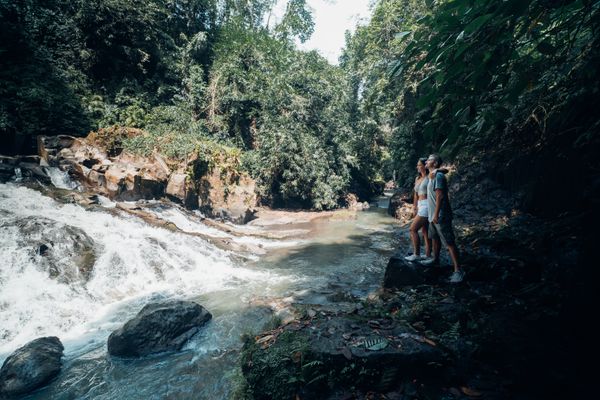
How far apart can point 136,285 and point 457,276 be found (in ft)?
25.4

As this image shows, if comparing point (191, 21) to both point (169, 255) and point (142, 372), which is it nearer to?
point (169, 255)

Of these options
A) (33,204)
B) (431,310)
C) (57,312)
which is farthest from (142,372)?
(33,204)

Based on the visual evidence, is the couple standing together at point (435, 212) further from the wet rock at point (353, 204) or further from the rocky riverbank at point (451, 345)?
the wet rock at point (353, 204)

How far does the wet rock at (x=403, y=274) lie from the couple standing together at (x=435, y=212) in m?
0.16

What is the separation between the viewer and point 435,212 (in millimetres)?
5172

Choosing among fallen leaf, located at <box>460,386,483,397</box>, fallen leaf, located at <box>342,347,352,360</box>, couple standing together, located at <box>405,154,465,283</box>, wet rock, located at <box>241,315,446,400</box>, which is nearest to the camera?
fallen leaf, located at <box>460,386,483,397</box>

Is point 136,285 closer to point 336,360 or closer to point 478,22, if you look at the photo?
point 336,360

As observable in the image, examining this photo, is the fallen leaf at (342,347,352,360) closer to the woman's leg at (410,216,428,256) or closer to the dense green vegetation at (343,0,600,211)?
the dense green vegetation at (343,0,600,211)

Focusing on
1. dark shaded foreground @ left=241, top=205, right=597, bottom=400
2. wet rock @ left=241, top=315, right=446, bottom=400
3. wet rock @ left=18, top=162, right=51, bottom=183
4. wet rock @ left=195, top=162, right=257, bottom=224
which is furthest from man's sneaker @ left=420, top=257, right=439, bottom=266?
wet rock @ left=18, top=162, right=51, bottom=183

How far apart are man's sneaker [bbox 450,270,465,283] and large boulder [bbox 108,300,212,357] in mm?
4705

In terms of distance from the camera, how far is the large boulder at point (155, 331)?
5.35m

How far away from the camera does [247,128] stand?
82.9 ft

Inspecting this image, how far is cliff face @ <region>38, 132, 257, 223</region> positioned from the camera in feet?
44.7

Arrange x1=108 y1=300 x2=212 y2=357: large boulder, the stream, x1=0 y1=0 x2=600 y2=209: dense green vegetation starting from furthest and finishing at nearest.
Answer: x1=0 y1=0 x2=600 y2=209: dense green vegetation
x1=108 y1=300 x2=212 y2=357: large boulder
the stream
